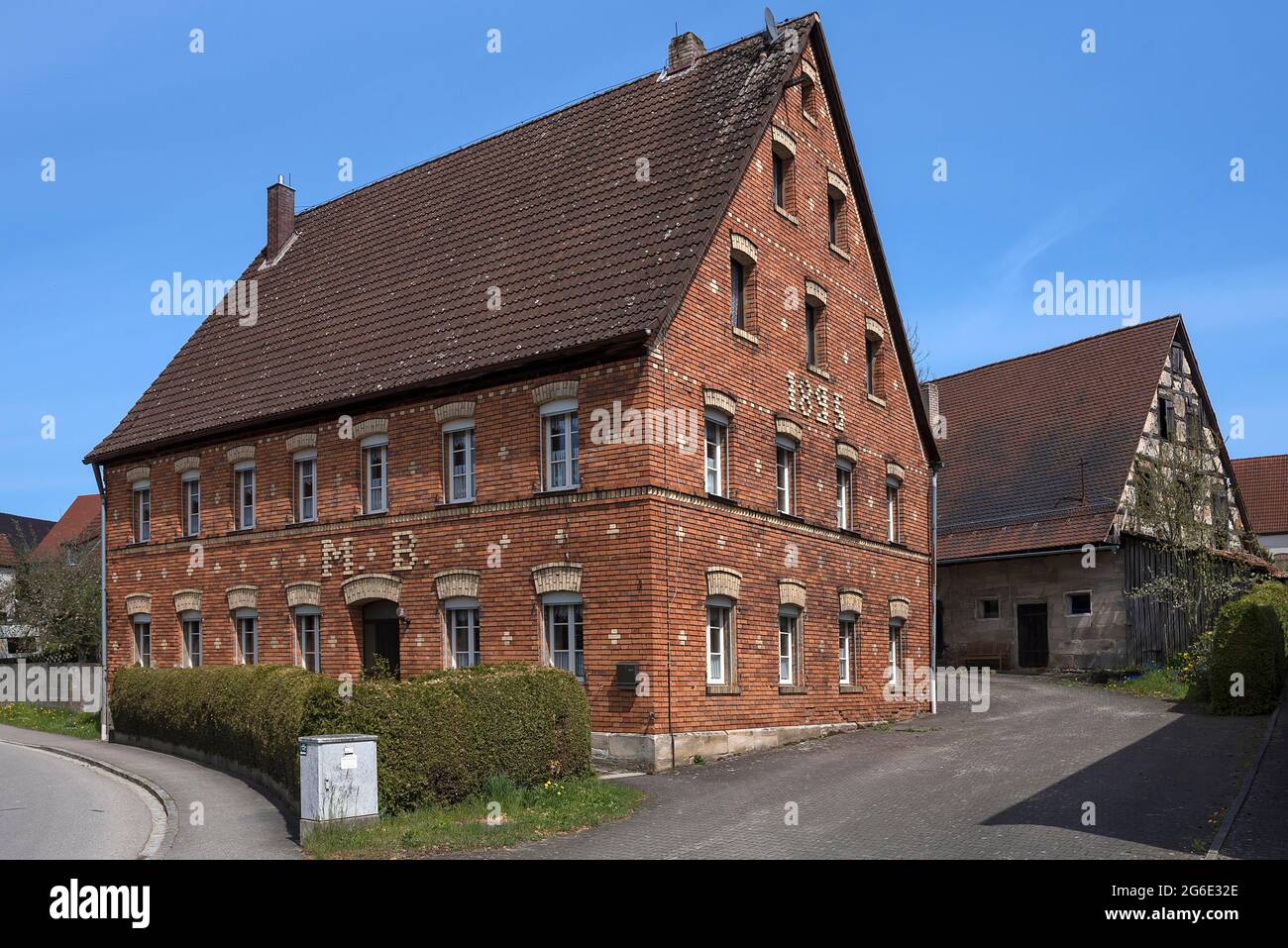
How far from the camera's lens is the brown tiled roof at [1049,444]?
3428 cm

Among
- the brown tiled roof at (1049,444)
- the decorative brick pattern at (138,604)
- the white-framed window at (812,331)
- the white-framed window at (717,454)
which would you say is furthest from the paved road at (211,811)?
the brown tiled roof at (1049,444)

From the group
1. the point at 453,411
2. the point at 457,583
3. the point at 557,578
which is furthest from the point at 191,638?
the point at 557,578

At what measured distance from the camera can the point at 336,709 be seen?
13.8 metres

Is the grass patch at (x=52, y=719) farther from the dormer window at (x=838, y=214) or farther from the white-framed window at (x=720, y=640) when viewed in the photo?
the dormer window at (x=838, y=214)

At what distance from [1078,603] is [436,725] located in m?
24.0

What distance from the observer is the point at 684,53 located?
2394 centimetres

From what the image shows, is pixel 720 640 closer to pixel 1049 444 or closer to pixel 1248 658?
pixel 1248 658

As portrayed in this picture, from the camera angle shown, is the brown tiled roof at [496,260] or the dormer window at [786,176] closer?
the brown tiled roof at [496,260]

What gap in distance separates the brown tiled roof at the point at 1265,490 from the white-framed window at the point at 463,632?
158 feet

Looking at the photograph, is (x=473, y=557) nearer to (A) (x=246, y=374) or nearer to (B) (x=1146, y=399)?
(A) (x=246, y=374)

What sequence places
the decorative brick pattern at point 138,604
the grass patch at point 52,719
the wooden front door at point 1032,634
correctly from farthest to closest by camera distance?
1. the wooden front door at point 1032,634
2. the grass patch at point 52,719
3. the decorative brick pattern at point 138,604

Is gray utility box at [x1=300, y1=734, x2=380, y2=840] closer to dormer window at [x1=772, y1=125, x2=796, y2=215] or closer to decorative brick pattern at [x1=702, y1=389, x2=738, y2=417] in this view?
decorative brick pattern at [x1=702, y1=389, x2=738, y2=417]

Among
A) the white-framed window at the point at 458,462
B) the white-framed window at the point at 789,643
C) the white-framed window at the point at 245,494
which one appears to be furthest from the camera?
the white-framed window at the point at 245,494
